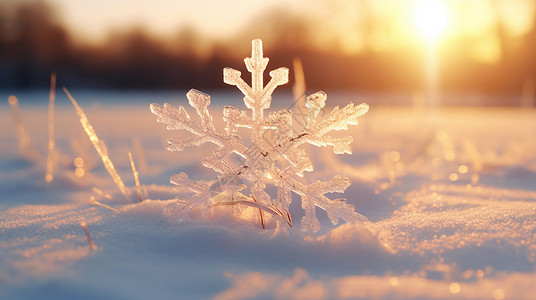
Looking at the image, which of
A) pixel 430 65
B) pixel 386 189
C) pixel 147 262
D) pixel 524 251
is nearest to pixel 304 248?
pixel 147 262

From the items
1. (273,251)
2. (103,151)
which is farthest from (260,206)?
(103,151)

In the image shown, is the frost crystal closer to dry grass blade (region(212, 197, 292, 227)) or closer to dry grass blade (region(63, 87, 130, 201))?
dry grass blade (region(212, 197, 292, 227))

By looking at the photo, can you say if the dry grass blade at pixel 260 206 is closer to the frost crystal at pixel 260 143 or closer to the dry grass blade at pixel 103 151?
the frost crystal at pixel 260 143

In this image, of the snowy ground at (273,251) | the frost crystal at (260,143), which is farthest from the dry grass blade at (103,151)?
the frost crystal at (260,143)

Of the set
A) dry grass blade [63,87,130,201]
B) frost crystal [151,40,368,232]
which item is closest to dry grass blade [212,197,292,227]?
frost crystal [151,40,368,232]

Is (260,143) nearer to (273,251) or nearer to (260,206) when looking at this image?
(260,206)

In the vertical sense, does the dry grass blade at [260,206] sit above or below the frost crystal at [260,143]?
below

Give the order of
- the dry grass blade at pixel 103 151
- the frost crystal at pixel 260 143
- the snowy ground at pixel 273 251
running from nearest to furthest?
the snowy ground at pixel 273 251 < the frost crystal at pixel 260 143 < the dry grass blade at pixel 103 151

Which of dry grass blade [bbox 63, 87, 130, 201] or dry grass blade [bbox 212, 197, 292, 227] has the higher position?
dry grass blade [bbox 63, 87, 130, 201]
